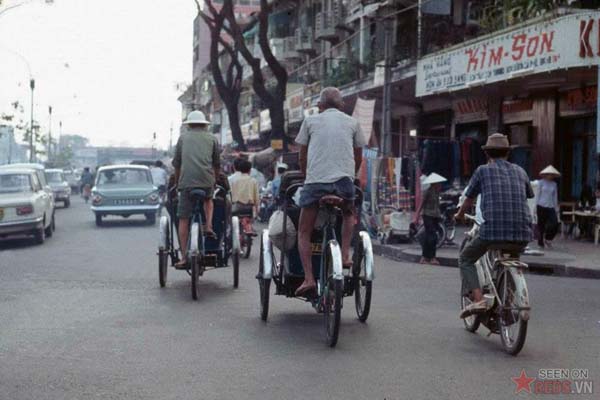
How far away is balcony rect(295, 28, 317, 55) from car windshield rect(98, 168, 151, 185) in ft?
93.8

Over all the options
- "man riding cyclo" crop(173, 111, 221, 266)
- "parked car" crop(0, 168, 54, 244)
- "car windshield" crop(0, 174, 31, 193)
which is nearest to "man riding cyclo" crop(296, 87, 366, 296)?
"man riding cyclo" crop(173, 111, 221, 266)

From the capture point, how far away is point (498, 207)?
7086mm

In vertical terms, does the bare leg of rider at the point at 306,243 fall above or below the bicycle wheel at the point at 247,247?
above

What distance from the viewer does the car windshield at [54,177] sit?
3881 centimetres

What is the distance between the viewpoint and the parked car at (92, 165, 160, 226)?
24609mm

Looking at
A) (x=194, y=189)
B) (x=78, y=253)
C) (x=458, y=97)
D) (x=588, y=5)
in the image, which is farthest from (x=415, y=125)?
(x=194, y=189)

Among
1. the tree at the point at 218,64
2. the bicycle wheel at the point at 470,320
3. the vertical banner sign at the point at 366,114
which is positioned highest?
the tree at the point at 218,64

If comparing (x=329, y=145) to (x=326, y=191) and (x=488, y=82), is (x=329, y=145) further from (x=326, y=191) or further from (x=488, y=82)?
(x=488, y=82)

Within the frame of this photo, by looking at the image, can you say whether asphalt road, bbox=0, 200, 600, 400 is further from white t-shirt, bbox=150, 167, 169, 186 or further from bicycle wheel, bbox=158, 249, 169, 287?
white t-shirt, bbox=150, 167, 169, 186

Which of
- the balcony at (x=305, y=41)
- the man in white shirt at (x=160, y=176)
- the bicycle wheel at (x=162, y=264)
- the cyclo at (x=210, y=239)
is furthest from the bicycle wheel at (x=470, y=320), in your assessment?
the balcony at (x=305, y=41)

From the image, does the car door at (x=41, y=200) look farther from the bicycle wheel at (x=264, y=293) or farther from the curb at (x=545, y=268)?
the bicycle wheel at (x=264, y=293)

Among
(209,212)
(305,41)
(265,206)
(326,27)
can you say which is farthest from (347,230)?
(305,41)

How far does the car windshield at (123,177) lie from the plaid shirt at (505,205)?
19.2 m

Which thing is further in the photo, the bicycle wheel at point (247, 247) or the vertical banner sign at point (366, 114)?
the vertical banner sign at point (366, 114)
